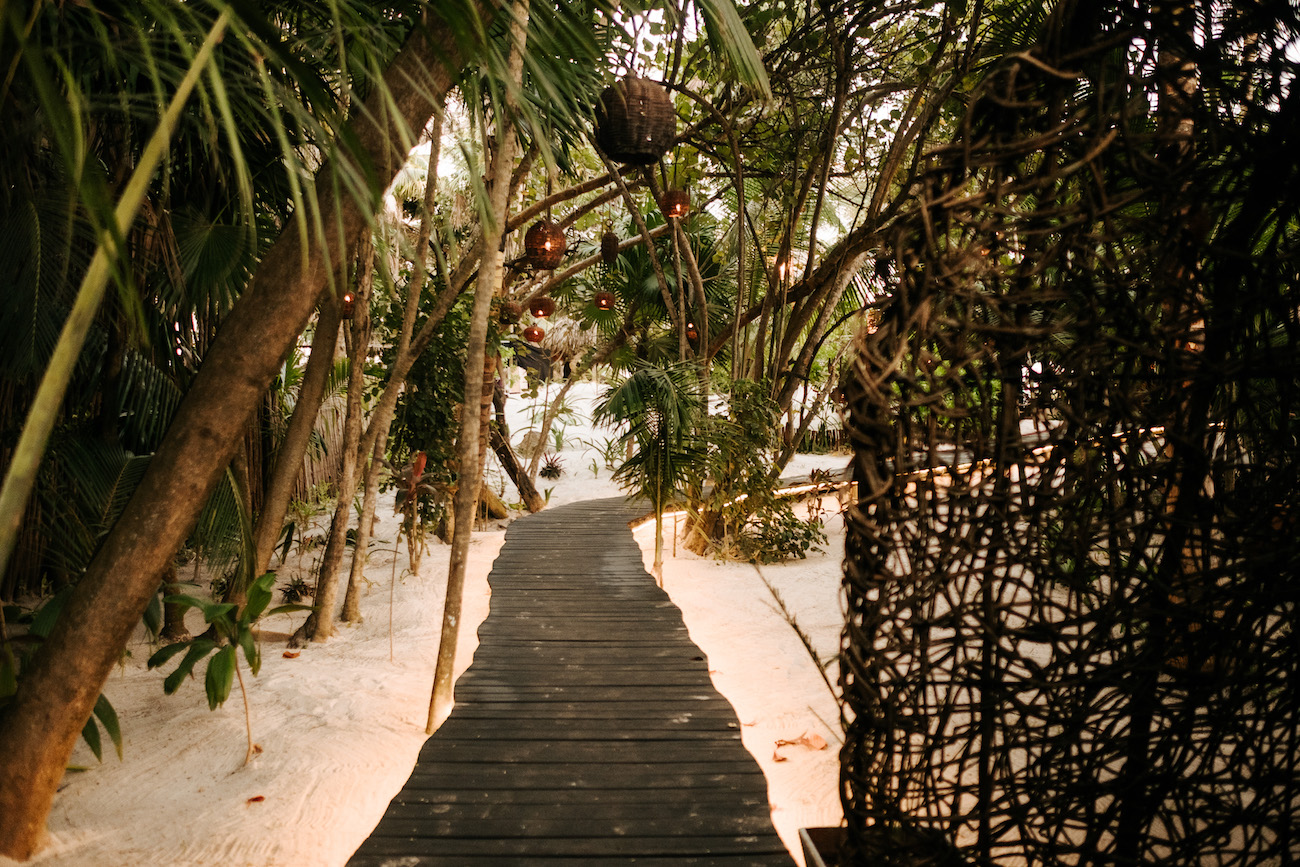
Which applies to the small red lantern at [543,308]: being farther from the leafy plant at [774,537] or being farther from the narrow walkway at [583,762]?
the narrow walkway at [583,762]

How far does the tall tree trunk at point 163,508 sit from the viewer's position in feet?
7.71

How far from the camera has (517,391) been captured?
63.4 ft

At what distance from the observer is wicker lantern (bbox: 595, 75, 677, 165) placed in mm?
3646

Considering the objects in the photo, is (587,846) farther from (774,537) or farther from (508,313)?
(508,313)

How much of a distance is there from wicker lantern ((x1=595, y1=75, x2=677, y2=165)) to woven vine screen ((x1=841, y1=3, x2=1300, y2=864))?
8.98 feet

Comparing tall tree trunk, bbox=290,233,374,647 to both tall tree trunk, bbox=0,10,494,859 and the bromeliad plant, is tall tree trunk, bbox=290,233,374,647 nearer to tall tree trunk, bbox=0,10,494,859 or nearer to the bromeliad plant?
the bromeliad plant

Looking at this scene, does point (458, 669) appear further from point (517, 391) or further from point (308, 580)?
point (517, 391)

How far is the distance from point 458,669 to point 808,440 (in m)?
12.6

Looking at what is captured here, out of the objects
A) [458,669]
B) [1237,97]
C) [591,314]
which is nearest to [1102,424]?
[1237,97]

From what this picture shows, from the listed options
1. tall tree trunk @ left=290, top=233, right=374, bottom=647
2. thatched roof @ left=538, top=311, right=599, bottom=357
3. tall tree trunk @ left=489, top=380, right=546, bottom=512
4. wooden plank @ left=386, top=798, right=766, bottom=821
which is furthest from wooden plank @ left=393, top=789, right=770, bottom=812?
thatched roof @ left=538, top=311, right=599, bottom=357

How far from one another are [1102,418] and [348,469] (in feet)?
14.1

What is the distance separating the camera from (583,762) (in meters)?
2.68

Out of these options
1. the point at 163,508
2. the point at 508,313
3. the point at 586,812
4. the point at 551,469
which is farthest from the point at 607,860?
the point at 551,469

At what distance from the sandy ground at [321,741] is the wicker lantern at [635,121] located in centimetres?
223
